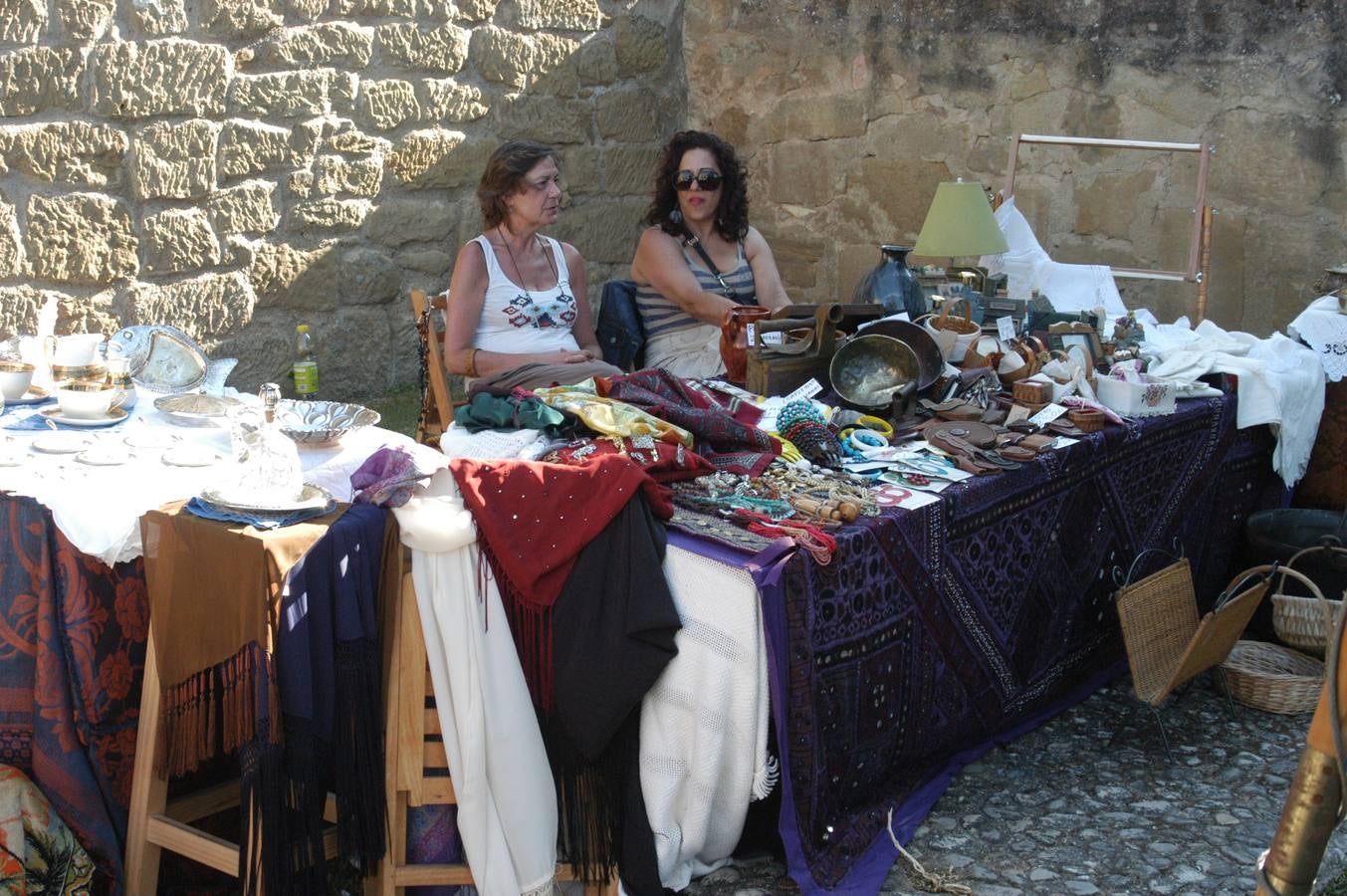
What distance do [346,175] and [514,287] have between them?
175cm

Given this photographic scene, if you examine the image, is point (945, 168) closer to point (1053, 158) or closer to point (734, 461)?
point (1053, 158)

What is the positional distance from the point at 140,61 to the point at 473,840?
11.9 feet

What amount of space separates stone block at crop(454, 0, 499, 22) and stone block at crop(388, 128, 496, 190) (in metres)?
0.51

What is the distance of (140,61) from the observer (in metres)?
4.91

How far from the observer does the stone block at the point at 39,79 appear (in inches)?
182

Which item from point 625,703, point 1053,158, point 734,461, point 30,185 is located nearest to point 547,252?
point 734,461

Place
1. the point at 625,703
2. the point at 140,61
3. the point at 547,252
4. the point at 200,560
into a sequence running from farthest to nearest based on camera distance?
1. the point at 140,61
2. the point at 547,252
3. the point at 625,703
4. the point at 200,560

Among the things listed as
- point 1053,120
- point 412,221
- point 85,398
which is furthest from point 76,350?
point 1053,120

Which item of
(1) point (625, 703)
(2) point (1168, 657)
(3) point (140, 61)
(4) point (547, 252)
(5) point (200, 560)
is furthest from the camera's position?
(3) point (140, 61)

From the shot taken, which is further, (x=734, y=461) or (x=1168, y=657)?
(x=1168, y=657)

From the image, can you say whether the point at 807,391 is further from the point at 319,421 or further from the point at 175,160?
the point at 175,160

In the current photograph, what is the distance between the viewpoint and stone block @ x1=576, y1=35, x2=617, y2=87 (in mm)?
6336

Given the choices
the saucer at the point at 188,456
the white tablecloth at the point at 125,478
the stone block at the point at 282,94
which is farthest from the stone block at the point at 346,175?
the saucer at the point at 188,456

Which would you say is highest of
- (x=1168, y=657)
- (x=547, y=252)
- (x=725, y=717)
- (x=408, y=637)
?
(x=547, y=252)
